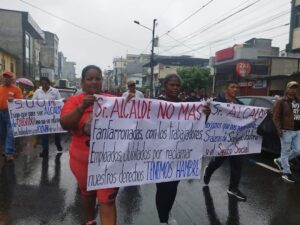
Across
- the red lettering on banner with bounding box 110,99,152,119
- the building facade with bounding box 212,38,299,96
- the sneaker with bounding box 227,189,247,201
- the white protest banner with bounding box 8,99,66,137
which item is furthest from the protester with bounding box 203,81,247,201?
the building facade with bounding box 212,38,299,96

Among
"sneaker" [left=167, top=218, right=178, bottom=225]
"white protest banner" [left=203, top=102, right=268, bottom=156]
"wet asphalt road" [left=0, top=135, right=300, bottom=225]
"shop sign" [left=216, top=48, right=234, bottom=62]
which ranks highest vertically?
"shop sign" [left=216, top=48, right=234, bottom=62]

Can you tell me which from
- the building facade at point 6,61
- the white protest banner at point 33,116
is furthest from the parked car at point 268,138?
the building facade at point 6,61

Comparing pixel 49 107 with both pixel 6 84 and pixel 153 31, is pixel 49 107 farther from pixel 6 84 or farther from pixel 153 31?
pixel 153 31

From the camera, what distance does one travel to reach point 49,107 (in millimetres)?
7891

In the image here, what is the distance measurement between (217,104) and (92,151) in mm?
2283

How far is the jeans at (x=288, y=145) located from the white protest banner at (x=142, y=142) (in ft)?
8.93

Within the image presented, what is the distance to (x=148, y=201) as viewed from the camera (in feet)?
17.6

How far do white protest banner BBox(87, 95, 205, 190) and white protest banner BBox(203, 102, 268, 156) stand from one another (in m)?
0.83

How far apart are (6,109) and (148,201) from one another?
3.75m

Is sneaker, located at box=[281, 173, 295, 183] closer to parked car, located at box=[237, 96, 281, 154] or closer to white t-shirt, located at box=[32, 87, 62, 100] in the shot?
parked car, located at box=[237, 96, 281, 154]

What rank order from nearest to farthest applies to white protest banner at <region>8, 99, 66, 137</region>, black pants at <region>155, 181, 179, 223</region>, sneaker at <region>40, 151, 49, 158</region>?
black pants at <region>155, 181, 179, 223</region> < white protest banner at <region>8, 99, 66, 137</region> < sneaker at <region>40, 151, 49, 158</region>

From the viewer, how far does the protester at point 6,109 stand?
7.52 m

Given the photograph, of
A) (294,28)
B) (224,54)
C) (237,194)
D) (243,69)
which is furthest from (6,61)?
(237,194)

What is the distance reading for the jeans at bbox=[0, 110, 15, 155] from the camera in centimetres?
764
